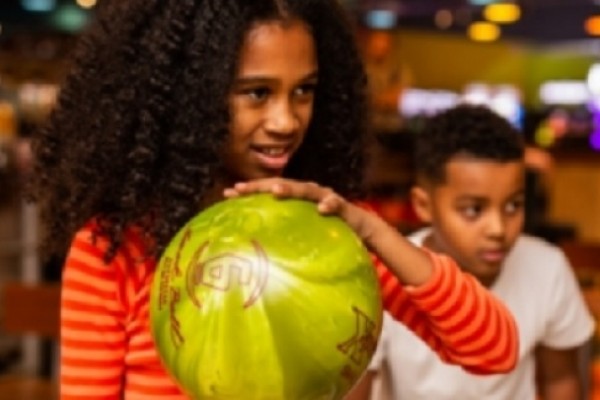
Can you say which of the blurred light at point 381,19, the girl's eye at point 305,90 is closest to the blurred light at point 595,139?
the blurred light at point 381,19

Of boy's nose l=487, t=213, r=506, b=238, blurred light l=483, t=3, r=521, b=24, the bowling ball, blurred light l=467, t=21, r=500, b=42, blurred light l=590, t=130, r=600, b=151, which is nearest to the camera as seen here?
the bowling ball

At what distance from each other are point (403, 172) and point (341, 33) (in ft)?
25.8

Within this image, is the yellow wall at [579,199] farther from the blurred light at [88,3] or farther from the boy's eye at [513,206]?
Result: the boy's eye at [513,206]

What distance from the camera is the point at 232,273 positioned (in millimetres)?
1062

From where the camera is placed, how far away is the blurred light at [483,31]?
13.0m

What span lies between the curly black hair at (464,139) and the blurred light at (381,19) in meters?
9.79

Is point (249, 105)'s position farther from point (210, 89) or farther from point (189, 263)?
point (189, 263)

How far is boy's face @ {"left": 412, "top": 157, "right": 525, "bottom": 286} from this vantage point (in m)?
1.93

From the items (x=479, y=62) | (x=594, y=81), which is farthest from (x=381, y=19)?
(x=594, y=81)

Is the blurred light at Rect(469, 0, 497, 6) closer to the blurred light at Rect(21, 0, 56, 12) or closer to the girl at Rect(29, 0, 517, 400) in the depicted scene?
the blurred light at Rect(21, 0, 56, 12)

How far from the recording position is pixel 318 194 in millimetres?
1187

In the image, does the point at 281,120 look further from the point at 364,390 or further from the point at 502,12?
the point at 502,12

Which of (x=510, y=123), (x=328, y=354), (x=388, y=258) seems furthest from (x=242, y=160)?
(x=510, y=123)

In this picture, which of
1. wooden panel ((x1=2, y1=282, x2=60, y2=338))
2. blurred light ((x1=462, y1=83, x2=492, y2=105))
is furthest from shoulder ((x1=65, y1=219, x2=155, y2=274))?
blurred light ((x1=462, y1=83, x2=492, y2=105))
